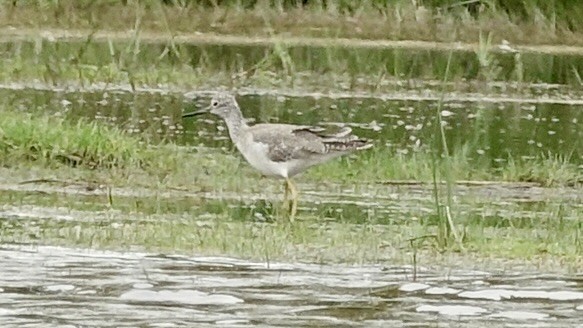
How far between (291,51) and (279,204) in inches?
A: 365

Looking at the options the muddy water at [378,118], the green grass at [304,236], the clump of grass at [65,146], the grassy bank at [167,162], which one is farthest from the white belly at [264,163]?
the muddy water at [378,118]

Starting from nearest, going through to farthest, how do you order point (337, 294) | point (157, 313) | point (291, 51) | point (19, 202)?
point (157, 313), point (337, 294), point (19, 202), point (291, 51)

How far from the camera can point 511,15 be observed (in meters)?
20.8

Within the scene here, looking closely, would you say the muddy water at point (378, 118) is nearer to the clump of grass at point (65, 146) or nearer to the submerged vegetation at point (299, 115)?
the submerged vegetation at point (299, 115)

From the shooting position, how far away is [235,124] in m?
11.8

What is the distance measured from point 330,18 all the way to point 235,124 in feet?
30.0

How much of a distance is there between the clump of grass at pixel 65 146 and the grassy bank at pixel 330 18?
8045 mm

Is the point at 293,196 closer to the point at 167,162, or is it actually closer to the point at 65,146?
the point at 167,162

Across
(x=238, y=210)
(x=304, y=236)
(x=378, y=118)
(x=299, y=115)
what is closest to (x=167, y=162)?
(x=238, y=210)

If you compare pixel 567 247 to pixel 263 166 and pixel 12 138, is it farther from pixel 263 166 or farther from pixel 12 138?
pixel 12 138

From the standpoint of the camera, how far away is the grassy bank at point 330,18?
66.8ft

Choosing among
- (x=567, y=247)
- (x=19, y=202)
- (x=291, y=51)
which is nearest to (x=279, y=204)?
(x=19, y=202)

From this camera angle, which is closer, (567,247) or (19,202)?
(567,247)

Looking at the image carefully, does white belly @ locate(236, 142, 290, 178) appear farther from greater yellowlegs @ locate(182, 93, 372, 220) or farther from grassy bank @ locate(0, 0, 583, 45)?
grassy bank @ locate(0, 0, 583, 45)
